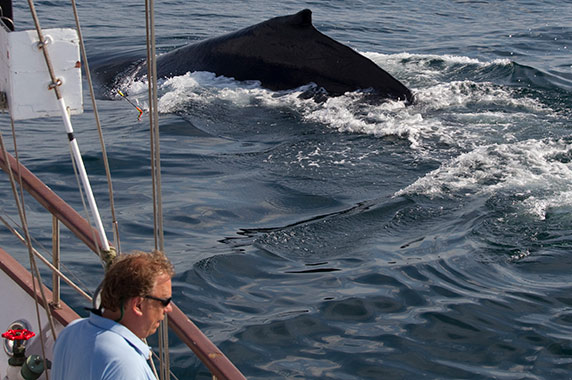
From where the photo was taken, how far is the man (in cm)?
249

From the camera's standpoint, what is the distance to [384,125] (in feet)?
29.7

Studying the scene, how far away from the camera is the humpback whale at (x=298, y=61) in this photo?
9578 millimetres

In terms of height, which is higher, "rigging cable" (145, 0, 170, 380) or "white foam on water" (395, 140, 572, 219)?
"rigging cable" (145, 0, 170, 380)

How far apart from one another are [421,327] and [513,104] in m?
5.73

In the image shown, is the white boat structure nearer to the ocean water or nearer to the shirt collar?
the shirt collar

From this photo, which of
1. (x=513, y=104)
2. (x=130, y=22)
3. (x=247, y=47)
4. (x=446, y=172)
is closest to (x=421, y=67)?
(x=513, y=104)

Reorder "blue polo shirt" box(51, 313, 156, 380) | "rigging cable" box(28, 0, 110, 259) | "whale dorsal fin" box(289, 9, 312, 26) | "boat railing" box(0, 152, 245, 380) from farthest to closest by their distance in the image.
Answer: "whale dorsal fin" box(289, 9, 312, 26) < "rigging cable" box(28, 0, 110, 259) < "boat railing" box(0, 152, 245, 380) < "blue polo shirt" box(51, 313, 156, 380)

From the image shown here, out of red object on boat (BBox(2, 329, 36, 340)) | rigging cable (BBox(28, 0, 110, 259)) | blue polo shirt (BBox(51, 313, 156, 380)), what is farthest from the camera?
red object on boat (BBox(2, 329, 36, 340))

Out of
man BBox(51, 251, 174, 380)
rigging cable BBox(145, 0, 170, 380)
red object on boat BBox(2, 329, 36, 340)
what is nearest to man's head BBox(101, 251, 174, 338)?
man BBox(51, 251, 174, 380)

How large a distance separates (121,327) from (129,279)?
16cm

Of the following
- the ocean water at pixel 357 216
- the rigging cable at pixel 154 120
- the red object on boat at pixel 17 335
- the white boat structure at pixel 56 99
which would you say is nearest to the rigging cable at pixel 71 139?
the white boat structure at pixel 56 99

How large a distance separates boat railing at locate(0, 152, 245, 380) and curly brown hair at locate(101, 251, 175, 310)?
0.52m

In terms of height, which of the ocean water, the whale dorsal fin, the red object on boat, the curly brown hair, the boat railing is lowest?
the ocean water

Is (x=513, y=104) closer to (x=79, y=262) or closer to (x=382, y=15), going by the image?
(x=79, y=262)
